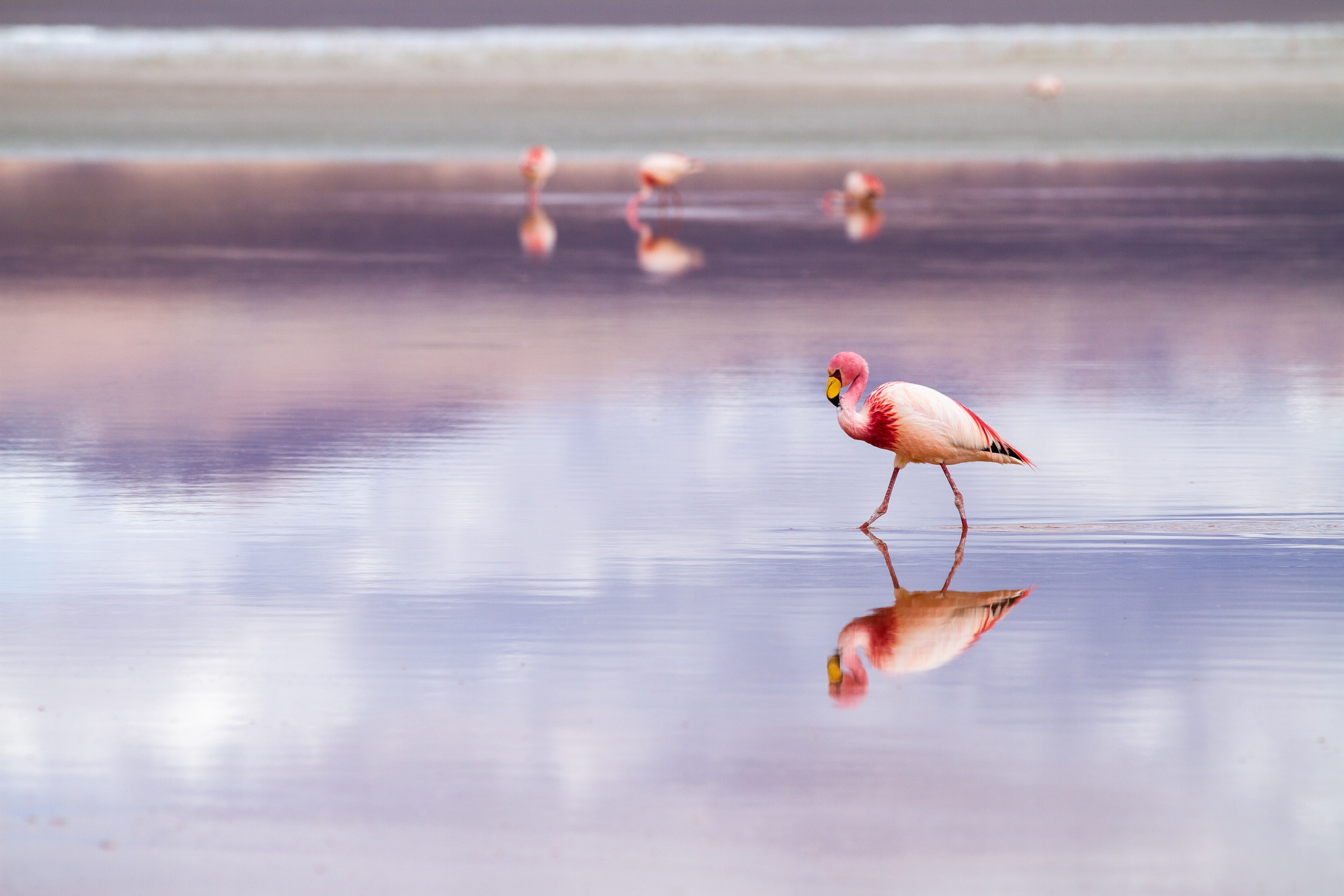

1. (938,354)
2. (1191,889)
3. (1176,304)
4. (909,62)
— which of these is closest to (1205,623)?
(1191,889)

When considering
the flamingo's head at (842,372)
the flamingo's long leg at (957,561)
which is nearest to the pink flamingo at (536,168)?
the flamingo's head at (842,372)

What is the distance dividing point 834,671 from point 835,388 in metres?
2.27

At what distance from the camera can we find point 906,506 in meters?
8.48

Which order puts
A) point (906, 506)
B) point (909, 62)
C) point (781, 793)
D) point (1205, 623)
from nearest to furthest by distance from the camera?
point (781, 793) → point (1205, 623) → point (906, 506) → point (909, 62)

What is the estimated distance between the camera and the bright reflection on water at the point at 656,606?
4.71m

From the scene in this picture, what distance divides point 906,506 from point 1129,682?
2672 mm

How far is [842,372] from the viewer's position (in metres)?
8.20

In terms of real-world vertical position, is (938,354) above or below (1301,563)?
above

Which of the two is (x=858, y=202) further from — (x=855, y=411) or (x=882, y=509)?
(x=882, y=509)

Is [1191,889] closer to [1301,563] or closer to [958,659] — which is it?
[958,659]

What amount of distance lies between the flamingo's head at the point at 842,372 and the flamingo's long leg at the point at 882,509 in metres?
0.35

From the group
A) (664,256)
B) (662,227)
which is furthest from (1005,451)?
(662,227)

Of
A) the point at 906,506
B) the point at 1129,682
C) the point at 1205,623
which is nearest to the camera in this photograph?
the point at 1129,682

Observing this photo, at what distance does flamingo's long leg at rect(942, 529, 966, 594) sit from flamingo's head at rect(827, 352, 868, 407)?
72 cm
